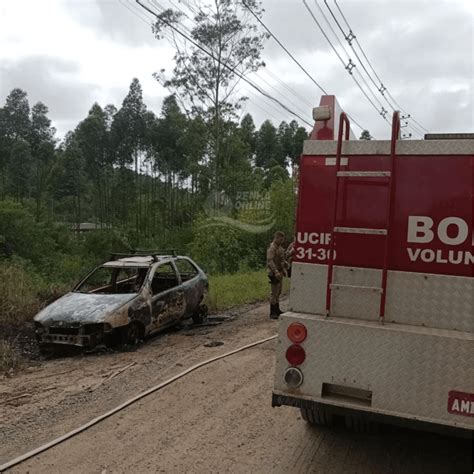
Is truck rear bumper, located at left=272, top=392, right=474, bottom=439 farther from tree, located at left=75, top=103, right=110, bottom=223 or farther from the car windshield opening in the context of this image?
tree, located at left=75, top=103, right=110, bottom=223

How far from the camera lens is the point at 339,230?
3.67 metres

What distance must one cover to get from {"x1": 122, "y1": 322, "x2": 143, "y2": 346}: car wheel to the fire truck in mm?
4571

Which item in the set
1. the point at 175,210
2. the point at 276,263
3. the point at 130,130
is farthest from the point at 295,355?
the point at 130,130

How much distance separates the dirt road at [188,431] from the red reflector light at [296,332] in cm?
105

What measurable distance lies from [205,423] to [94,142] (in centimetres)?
5895

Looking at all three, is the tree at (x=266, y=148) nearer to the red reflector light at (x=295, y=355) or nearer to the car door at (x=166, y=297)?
the car door at (x=166, y=297)

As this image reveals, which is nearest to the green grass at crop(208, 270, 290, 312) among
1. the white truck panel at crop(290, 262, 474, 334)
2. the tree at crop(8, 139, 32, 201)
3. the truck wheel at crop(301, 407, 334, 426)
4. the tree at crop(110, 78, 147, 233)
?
the truck wheel at crop(301, 407, 334, 426)

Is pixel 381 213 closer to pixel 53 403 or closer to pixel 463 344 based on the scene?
pixel 463 344

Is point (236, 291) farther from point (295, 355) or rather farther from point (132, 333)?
point (295, 355)

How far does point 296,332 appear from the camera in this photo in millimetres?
3646

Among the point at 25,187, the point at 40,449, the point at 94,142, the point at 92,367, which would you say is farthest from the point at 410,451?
the point at 94,142

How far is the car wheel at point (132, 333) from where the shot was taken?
25.6 ft

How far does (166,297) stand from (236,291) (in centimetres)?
527

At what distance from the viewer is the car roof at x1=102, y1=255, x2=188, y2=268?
894 cm
